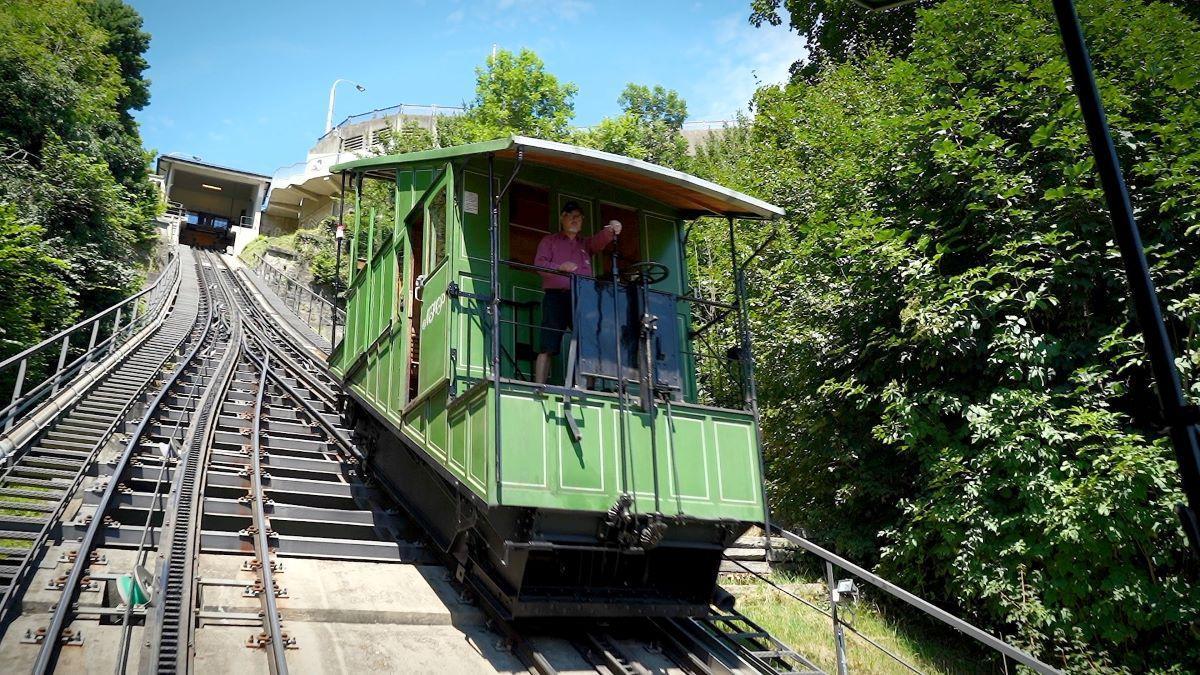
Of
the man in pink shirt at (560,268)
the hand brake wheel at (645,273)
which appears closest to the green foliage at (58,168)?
the man in pink shirt at (560,268)

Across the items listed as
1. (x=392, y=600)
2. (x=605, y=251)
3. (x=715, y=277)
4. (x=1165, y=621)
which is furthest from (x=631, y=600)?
(x=715, y=277)

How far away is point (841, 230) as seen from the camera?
1095 cm

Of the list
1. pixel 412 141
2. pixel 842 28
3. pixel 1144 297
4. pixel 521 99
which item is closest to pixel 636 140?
pixel 521 99

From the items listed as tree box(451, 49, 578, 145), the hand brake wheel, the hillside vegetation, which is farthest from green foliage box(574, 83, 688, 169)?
the hand brake wheel

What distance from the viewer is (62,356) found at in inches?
421

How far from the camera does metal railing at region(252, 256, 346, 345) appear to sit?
28.3 metres

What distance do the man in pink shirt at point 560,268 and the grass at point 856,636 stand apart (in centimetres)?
354

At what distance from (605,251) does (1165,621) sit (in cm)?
594

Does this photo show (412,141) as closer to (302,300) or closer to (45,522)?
(302,300)

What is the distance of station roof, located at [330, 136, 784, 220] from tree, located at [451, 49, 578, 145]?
672 inches

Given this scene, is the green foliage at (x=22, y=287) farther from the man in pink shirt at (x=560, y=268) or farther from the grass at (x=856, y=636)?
the grass at (x=856, y=636)

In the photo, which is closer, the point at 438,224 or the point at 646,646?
the point at 646,646

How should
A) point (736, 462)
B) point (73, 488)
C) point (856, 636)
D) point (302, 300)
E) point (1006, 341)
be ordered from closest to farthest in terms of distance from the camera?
point (736, 462) < point (73, 488) < point (856, 636) < point (1006, 341) < point (302, 300)

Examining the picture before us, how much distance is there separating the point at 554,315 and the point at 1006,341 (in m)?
4.79
